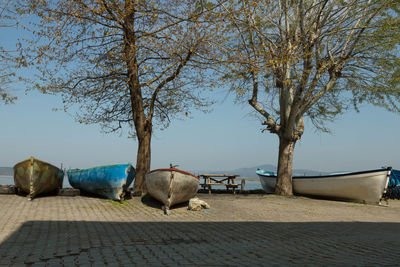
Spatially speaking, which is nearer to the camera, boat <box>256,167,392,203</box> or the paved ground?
the paved ground

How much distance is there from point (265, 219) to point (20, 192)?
10.7 metres

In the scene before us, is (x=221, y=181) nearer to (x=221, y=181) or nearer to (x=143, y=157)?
(x=221, y=181)

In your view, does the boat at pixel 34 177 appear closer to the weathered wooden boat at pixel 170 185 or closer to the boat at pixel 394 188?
the weathered wooden boat at pixel 170 185

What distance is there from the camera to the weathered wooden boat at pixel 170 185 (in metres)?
11.2

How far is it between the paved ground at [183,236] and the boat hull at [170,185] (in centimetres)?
48

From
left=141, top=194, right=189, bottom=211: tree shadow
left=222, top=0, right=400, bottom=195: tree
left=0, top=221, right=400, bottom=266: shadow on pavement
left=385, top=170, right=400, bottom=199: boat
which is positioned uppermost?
left=222, top=0, right=400, bottom=195: tree

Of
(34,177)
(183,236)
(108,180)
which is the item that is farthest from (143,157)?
(183,236)

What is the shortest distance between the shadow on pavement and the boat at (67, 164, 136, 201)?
178 inches

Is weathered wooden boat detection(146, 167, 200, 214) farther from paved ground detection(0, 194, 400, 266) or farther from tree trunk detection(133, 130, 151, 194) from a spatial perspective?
tree trunk detection(133, 130, 151, 194)

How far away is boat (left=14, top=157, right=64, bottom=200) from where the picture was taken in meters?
13.0

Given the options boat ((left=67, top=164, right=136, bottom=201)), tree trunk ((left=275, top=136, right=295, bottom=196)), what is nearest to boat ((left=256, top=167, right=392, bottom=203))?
tree trunk ((left=275, top=136, right=295, bottom=196))

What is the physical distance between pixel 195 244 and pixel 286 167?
1314cm

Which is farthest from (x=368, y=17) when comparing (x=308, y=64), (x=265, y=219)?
(x=265, y=219)

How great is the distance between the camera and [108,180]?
13320mm
